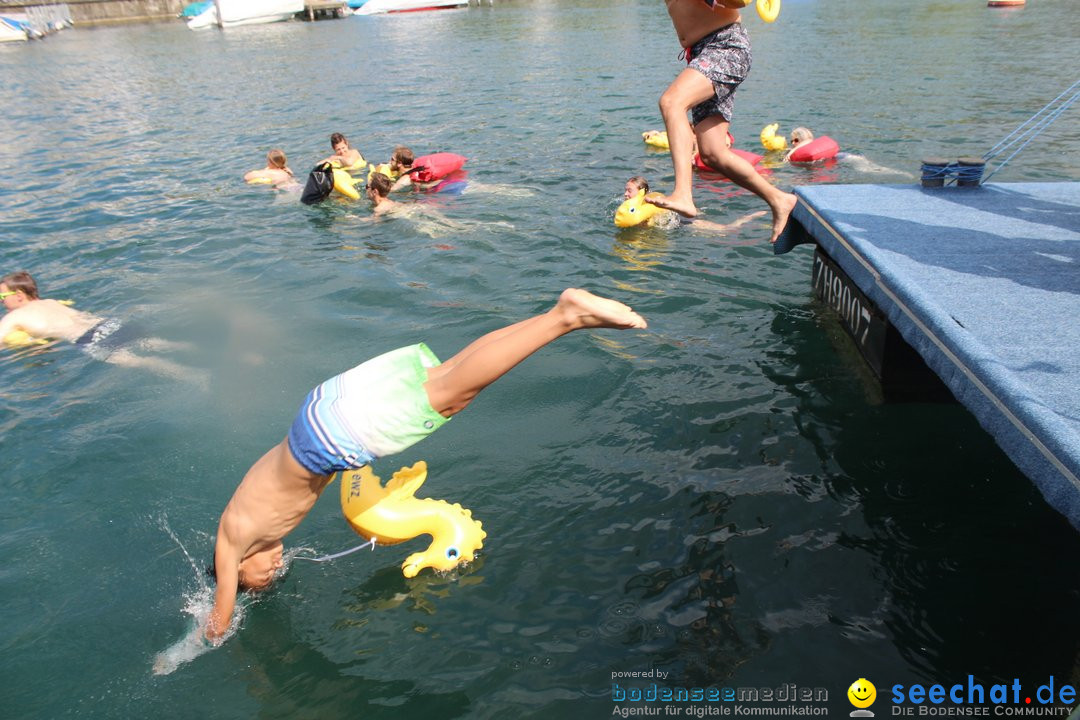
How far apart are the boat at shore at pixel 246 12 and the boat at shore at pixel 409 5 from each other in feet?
15.1

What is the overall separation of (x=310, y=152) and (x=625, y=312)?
1385cm

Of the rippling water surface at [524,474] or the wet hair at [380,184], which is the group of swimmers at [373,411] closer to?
the rippling water surface at [524,474]

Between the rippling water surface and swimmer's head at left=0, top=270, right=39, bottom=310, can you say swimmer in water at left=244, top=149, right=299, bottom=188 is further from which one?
swimmer's head at left=0, top=270, right=39, bottom=310

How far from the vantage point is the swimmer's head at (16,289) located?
8.45m

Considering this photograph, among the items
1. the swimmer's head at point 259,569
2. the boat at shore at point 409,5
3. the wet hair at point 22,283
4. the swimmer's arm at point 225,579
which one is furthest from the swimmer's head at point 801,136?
the boat at shore at point 409,5

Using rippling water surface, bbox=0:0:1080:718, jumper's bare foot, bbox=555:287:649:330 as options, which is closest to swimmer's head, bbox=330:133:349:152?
rippling water surface, bbox=0:0:1080:718

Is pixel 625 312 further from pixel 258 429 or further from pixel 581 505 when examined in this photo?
pixel 258 429

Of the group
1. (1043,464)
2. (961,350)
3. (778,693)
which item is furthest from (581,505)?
(1043,464)

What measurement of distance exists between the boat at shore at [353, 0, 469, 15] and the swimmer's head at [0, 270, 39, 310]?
46.0 metres

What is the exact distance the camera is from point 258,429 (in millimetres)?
6562

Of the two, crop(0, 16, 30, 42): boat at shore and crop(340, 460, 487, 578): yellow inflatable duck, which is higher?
crop(0, 16, 30, 42): boat at shore

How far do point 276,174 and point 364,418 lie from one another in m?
10.8

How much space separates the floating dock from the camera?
3350 millimetres

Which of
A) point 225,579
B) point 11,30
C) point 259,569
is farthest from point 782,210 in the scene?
point 11,30
